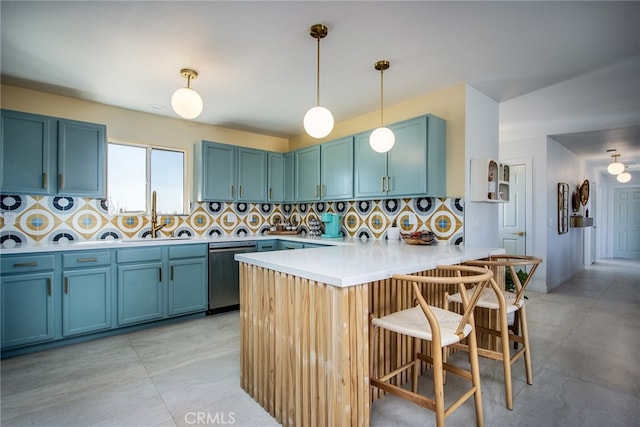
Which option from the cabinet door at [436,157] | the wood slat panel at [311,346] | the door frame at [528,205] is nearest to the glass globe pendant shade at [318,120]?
the wood slat panel at [311,346]

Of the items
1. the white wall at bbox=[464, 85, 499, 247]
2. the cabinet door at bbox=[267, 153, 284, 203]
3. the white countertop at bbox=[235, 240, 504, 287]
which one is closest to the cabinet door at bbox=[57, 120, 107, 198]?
the cabinet door at bbox=[267, 153, 284, 203]

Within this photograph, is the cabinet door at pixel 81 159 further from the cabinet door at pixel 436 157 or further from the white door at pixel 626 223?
the white door at pixel 626 223

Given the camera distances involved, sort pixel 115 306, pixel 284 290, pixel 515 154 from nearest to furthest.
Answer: pixel 284 290, pixel 115 306, pixel 515 154

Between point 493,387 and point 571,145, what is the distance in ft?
17.9

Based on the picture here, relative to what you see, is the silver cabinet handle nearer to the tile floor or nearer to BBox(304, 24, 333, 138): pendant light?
the tile floor

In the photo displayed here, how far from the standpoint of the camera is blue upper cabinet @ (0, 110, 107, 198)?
9.37 feet

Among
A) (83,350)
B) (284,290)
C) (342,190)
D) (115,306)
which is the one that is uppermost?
(342,190)

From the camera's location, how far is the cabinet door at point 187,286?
11.3ft

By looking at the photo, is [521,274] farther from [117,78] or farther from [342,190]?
[117,78]

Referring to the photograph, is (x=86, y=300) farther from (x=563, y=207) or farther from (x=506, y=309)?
(x=563, y=207)

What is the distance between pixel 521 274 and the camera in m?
3.84

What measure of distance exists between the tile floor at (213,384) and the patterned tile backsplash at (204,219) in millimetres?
1214

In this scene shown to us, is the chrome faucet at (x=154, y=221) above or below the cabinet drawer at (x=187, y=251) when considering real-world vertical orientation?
above

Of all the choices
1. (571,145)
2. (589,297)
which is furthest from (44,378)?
(571,145)
